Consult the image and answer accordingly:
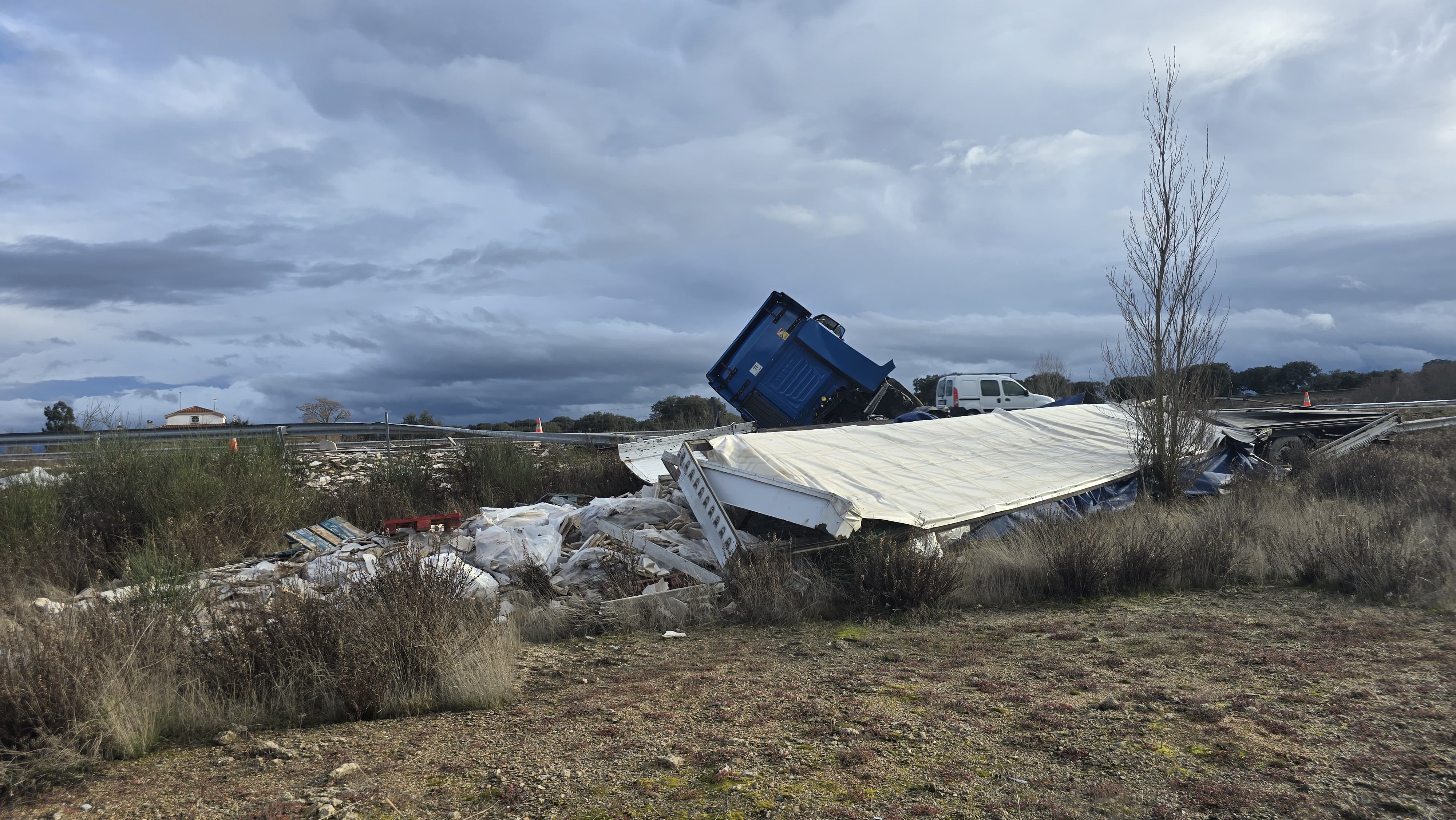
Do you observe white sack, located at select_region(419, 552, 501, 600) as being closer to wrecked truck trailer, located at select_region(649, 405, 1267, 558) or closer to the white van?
wrecked truck trailer, located at select_region(649, 405, 1267, 558)

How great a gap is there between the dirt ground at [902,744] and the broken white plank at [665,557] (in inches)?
81.0

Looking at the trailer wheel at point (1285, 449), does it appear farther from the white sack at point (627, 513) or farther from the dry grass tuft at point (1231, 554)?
the white sack at point (627, 513)

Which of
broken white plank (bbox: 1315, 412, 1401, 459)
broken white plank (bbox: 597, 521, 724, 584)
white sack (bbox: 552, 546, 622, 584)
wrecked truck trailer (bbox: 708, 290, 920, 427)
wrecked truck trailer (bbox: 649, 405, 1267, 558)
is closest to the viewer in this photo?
broken white plank (bbox: 597, 521, 724, 584)

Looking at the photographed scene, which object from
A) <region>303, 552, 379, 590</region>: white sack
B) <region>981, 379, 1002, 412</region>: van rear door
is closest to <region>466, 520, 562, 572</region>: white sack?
<region>303, 552, 379, 590</region>: white sack

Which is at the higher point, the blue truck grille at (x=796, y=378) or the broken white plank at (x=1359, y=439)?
the blue truck grille at (x=796, y=378)

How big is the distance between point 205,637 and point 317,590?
68 cm

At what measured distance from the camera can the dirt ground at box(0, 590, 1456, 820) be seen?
287cm

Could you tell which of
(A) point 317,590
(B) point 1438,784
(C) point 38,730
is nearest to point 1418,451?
(B) point 1438,784

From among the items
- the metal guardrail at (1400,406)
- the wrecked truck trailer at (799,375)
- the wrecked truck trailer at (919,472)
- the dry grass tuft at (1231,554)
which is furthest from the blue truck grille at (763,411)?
the metal guardrail at (1400,406)

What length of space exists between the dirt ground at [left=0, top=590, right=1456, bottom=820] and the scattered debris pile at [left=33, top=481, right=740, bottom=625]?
131 cm

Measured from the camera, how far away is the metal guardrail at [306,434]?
33.7 ft

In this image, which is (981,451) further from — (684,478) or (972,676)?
(972,676)

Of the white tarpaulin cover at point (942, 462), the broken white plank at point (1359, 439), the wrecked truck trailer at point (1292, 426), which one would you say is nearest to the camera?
the white tarpaulin cover at point (942, 462)

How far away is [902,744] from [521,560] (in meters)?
5.06
